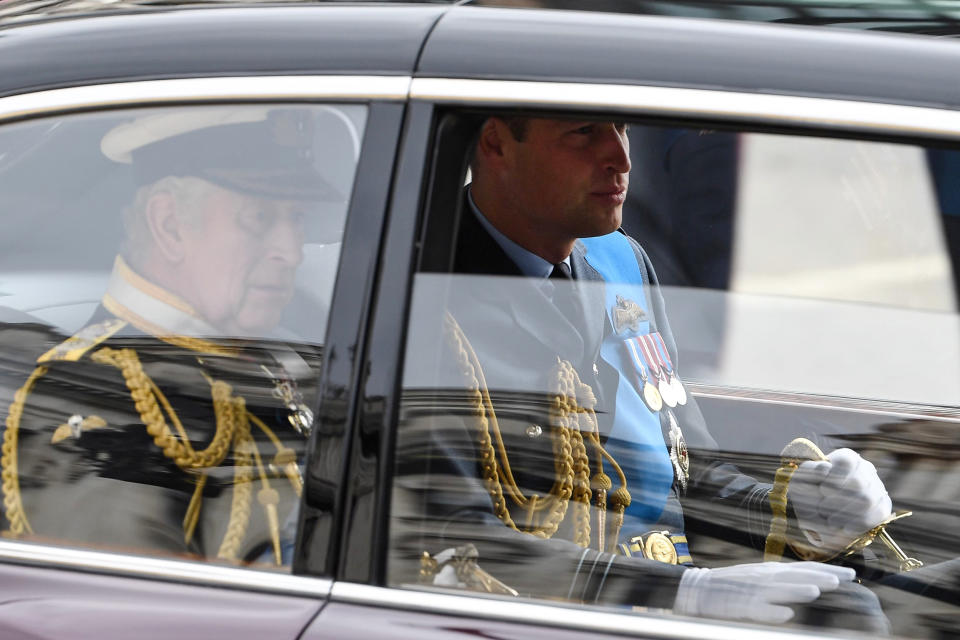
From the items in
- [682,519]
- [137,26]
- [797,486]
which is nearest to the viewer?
[137,26]

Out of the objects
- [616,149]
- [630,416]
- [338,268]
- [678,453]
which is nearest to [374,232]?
[338,268]

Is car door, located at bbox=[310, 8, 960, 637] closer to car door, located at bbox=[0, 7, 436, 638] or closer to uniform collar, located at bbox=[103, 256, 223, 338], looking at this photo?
car door, located at bbox=[0, 7, 436, 638]

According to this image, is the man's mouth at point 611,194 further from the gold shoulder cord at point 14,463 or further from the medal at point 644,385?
the gold shoulder cord at point 14,463

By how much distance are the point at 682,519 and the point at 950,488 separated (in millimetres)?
346

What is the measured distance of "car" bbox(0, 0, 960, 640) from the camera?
139 centimetres

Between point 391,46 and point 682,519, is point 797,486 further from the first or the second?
point 391,46

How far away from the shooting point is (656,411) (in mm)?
2047

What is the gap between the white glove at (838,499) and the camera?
5.77 feet

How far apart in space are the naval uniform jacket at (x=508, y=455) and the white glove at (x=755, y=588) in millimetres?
27

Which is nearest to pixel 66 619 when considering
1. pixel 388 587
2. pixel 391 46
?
pixel 388 587

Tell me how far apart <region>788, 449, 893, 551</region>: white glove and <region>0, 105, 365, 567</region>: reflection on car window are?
29.8 inches

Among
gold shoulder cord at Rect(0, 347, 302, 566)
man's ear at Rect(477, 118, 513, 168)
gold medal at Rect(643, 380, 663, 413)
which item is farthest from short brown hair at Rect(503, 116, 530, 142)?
gold medal at Rect(643, 380, 663, 413)

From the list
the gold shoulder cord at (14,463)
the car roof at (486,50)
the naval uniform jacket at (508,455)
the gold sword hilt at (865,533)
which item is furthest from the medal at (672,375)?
the gold shoulder cord at (14,463)

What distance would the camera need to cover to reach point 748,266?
6.57 m
